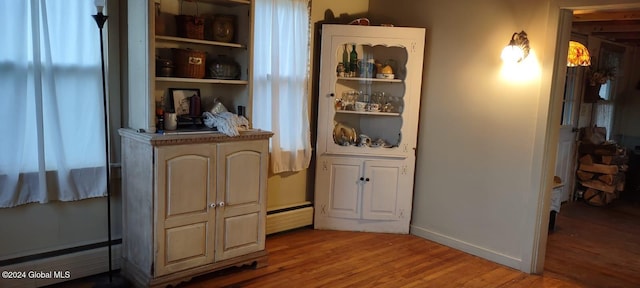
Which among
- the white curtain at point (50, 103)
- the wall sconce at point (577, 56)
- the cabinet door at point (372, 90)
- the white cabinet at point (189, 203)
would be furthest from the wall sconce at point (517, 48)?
the white curtain at point (50, 103)

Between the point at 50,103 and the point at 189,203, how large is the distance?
1026 millimetres

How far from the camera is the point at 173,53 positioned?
128 inches

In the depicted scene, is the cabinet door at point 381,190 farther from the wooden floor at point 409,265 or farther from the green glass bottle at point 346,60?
the green glass bottle at point 346,60

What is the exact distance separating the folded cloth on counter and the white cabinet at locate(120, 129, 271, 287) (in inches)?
2.4

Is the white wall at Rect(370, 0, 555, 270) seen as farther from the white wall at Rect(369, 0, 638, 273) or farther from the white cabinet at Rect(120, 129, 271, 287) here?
the white cabinet at Rect(120, 129, 271, 287)

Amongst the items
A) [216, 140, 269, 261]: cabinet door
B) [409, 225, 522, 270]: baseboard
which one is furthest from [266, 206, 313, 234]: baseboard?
[409, 225, 522, 270]: baseboard

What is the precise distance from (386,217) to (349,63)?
1.47 meters

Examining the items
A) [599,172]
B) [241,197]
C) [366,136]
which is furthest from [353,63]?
[599,172]

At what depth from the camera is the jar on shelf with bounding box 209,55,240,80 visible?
3.36 meters

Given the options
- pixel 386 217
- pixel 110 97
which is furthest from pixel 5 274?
pixel 386 217

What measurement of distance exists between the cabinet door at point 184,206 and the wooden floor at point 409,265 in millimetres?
247

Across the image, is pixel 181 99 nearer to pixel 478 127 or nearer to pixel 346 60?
pixel 346 60

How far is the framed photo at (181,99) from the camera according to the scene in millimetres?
3338

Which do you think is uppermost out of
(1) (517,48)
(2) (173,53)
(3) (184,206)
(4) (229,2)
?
(4) (229,2)
